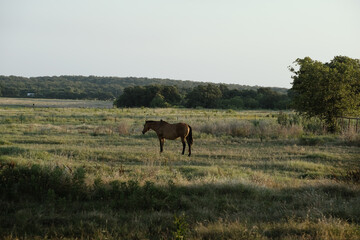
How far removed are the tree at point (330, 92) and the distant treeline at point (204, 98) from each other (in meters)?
52.6

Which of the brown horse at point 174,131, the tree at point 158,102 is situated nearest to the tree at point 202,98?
the tree at point 158,102

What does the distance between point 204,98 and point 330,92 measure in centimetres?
5872

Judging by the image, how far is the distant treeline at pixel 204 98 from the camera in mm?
79188

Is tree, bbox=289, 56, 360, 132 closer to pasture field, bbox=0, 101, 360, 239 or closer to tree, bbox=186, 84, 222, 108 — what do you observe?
pasture field, bbox=0, 101, 360, 239

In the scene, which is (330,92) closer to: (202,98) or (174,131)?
(174,131)

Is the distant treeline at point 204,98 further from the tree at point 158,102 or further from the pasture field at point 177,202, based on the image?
the pasture field at point 177,202

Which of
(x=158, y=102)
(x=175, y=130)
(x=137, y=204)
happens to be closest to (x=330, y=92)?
(x=175, y=130)

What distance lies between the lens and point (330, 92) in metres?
21.8

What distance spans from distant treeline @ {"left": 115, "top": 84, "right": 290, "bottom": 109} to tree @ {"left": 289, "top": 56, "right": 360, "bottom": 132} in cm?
5264

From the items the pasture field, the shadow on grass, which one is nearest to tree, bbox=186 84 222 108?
the pasture field

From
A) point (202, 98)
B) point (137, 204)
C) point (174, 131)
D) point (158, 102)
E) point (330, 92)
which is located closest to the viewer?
point (137, 204)

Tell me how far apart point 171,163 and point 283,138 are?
33.2 feet

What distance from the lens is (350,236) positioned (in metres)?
5.14

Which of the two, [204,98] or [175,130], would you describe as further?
[204,98]
